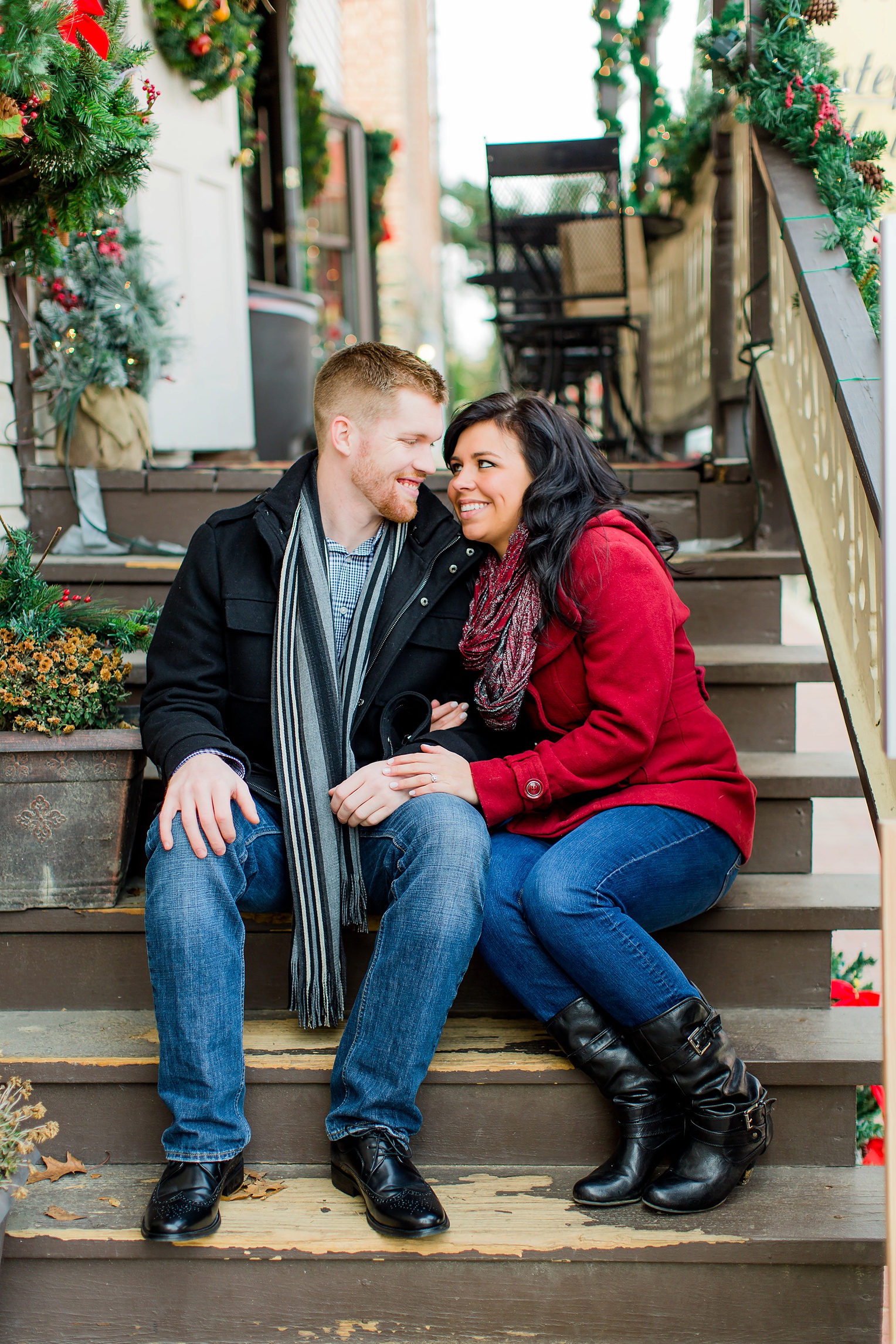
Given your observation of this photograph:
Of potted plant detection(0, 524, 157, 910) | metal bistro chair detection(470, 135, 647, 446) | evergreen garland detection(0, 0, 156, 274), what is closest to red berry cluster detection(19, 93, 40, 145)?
evergreen garland detection(0, 0, 156, 274)

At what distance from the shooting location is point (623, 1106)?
1639mm

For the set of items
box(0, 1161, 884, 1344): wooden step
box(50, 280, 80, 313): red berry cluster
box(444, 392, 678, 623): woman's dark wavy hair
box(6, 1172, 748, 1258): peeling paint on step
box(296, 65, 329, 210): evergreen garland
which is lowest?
box(0, 1161, 884, 1344): wooden step

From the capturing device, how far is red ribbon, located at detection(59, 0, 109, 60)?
1.77 metres

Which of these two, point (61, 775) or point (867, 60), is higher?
point (867, 60)

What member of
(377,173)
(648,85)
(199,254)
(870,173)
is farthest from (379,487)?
(377,173)

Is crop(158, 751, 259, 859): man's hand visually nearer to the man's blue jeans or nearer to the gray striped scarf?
the man's blue jeans

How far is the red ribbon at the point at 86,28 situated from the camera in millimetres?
1771

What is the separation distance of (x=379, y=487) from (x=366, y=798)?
1.86 ft

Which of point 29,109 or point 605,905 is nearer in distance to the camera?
point 605,905

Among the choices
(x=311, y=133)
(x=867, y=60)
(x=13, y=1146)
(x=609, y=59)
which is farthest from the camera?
(x=311, y=133)

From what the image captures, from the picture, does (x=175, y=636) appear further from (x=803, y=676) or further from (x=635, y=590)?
(x=803, y=676)

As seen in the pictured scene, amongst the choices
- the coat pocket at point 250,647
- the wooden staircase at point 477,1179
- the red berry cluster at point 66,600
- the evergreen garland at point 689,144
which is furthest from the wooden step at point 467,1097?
the evergreen garland at point 689,144

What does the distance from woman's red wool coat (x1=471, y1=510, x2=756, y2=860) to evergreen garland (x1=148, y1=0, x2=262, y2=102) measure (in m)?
3.08

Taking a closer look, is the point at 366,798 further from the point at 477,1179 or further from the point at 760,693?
the point at 760,693
